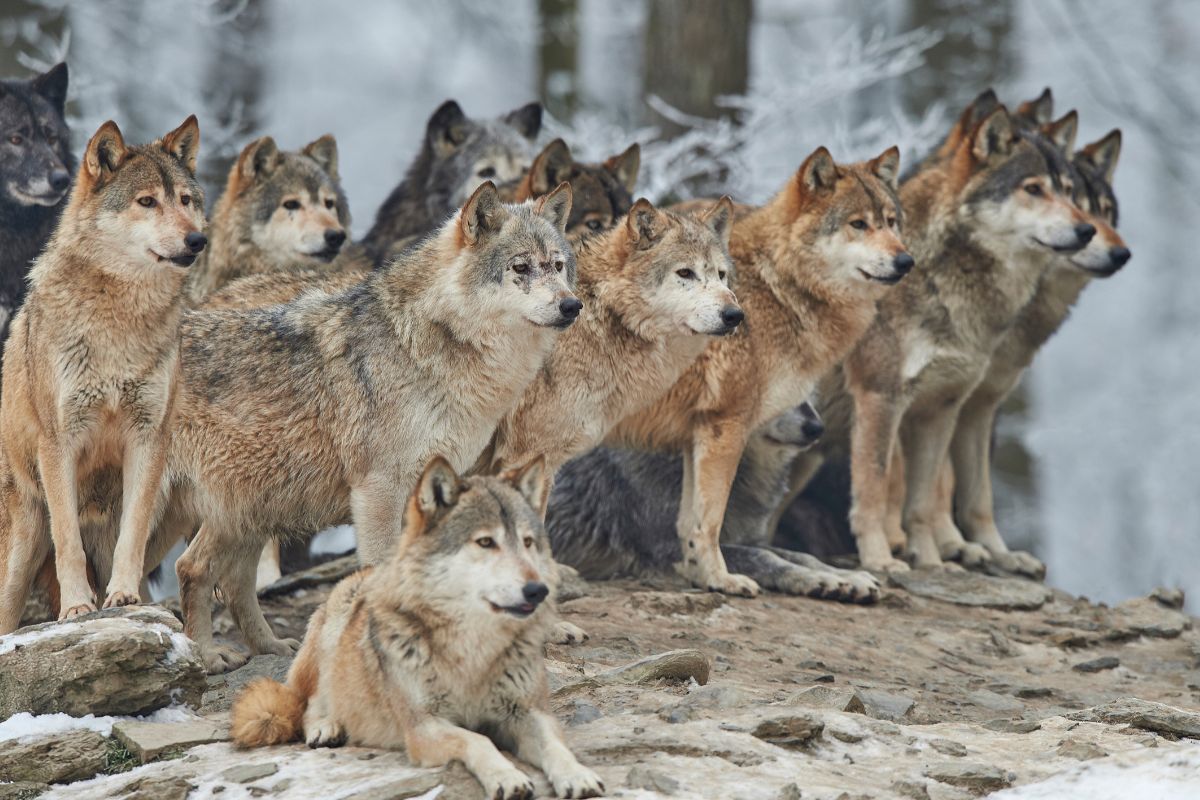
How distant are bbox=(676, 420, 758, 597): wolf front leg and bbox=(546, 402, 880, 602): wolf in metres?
0.48

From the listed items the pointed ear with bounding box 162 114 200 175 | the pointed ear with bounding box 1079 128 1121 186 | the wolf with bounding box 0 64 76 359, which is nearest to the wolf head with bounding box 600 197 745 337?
the pointed ear with bounding box 162 114 200 175

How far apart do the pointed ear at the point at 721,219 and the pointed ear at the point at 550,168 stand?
1393 millimetres

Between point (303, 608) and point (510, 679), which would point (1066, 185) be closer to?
point (303, 608)

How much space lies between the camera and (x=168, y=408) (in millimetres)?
6609

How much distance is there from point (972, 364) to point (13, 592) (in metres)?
5.89

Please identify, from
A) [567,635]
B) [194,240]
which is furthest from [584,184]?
[194,240]

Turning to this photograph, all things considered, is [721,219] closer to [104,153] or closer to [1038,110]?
[104,153]

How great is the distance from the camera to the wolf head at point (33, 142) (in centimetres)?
867

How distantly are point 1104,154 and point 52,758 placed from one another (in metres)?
8.31

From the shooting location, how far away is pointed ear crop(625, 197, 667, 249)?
791 centimetres

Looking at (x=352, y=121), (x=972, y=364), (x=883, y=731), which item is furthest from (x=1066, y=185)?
(x=352, y=121)

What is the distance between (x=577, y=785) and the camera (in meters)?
4.82

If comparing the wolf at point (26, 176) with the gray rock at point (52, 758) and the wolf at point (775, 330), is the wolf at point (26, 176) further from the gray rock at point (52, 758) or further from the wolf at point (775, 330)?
the gray rock at point (52, 758)

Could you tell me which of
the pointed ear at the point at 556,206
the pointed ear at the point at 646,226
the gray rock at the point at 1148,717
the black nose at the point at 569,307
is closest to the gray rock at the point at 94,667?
the black nose at the point at 569,307
